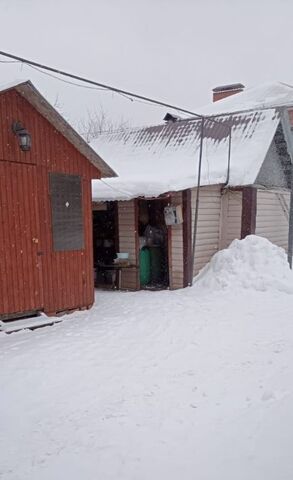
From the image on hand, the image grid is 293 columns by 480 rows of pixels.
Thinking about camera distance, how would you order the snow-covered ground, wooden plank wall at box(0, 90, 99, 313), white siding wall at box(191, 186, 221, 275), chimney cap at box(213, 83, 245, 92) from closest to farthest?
the snow-covered ground
wooden plank wall at box(0, 90, 99, 313)
white siding wall at box(191, 186, 221, 275)
chimney cap at box(213, 83, 245, 92)

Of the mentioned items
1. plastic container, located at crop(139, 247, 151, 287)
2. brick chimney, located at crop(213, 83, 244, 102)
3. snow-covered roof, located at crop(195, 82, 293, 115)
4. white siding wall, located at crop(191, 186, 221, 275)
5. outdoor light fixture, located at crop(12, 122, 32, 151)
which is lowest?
plastic container, located at crop(139, 247, 151, 287)

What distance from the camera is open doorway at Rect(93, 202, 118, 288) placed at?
36.7ft

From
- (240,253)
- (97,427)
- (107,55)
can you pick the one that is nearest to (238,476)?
(97,427)

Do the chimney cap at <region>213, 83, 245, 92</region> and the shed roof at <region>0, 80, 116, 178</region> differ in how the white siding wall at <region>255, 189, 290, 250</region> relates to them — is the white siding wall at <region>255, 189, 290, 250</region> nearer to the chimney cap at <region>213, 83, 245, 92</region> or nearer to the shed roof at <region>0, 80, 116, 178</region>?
the shed roof at <region>0, 80, 116, 178</region>

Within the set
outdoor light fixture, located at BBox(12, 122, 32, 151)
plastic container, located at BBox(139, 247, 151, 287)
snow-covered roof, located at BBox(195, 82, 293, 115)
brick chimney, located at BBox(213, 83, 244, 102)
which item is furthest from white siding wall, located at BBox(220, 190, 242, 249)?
brick chimney, located at BBox(213, 83, 244, 102)

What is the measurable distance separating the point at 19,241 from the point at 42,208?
772 millimetres

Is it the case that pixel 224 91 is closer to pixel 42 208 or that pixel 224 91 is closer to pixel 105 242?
pixel 105 242

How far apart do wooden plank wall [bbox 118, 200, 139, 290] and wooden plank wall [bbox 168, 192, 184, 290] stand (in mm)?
970

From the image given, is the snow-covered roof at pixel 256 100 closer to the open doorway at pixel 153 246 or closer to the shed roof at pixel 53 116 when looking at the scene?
the open doorway at pixel 153 246

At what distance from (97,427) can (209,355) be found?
2.13 m

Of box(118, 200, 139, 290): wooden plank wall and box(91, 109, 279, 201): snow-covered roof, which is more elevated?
box(91, 109, 279, 201): snow-covered roof

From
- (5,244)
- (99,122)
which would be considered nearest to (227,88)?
(99,122)

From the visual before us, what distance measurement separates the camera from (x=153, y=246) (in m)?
11.5

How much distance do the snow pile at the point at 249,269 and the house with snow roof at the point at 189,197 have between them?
0.61m
